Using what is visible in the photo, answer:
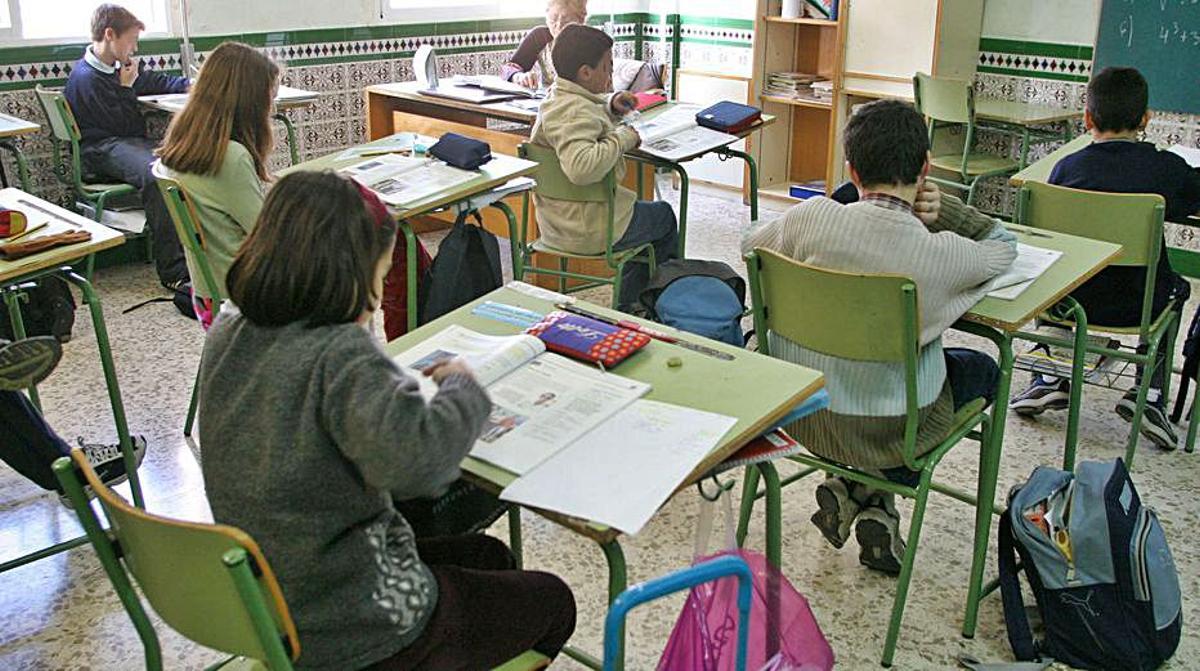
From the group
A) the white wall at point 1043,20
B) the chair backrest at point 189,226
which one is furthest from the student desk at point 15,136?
the white wall at point 1043,20

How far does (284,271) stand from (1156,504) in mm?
2537

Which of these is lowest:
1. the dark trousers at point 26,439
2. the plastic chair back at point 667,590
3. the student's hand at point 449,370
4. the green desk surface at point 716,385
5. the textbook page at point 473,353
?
the dark trousers at point 26,439

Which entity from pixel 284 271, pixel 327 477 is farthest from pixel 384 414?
pixel 284 271

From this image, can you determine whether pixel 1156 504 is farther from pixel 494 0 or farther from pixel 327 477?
pixel 494 0

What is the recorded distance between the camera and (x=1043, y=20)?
5.41 m

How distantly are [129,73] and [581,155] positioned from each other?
2.34 metres

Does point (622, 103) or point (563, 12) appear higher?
point (563, 12)

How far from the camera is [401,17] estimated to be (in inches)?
235

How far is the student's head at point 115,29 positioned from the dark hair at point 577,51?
6.80 feet

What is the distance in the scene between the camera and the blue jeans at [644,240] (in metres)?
3.90

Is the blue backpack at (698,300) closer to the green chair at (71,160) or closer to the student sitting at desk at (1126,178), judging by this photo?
the student sitting at desk at (1126,178)

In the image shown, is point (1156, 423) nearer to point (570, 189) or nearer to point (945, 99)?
point (570, 189)

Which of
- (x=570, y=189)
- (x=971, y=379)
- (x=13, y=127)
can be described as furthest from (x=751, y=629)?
(x=13, y=127)

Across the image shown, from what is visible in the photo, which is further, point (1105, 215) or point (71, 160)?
point (71, 160)
